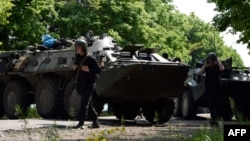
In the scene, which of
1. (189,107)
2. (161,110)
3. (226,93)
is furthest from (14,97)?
A: (226,93)

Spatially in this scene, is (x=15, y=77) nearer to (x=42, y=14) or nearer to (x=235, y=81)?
(x=235, y=81)

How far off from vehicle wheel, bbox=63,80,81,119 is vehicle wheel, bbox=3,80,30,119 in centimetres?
220

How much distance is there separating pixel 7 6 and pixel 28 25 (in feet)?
24.3

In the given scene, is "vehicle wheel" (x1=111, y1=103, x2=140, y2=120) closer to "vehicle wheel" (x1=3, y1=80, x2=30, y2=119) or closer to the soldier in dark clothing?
"vehicle wheel" (x1=3, y1=80, x2=30, y2=119)

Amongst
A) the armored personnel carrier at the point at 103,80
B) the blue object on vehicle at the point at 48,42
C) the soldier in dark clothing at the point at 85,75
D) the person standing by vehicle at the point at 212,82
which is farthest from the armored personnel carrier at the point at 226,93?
the soldier in dark clothing at the point at 85,75

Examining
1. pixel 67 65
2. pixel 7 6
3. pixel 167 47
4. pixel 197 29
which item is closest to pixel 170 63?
pixel 67 65

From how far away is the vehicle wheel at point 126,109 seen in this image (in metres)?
→ 15.1

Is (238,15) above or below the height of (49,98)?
above

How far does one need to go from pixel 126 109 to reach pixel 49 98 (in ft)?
6.67

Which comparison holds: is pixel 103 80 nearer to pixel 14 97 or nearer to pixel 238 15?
pixel 14 97

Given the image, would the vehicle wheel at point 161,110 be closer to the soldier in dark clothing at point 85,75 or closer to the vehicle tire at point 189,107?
the vehicle tire at point 189,107

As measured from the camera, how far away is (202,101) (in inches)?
679

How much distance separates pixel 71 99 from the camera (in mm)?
13602

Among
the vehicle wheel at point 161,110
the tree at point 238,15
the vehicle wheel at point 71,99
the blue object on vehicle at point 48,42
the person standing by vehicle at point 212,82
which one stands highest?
the tree at point 238,15
